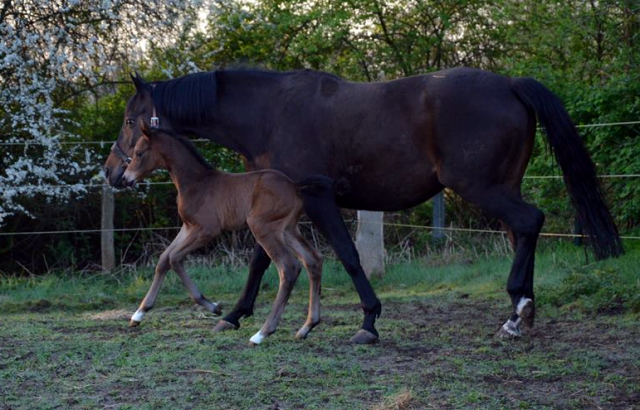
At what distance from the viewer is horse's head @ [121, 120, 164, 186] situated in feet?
22.9

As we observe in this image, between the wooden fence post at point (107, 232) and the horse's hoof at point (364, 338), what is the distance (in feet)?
19.4

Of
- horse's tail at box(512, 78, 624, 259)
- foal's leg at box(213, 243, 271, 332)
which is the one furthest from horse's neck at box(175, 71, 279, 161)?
horse's tail at box(512, 78, 624, 259)

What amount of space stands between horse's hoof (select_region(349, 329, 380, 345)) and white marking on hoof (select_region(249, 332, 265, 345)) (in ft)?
1.99

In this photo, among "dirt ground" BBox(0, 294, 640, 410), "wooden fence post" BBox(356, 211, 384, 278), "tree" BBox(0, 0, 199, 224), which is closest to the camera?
"dirt ground" BBox(0, 294, 640, 410)

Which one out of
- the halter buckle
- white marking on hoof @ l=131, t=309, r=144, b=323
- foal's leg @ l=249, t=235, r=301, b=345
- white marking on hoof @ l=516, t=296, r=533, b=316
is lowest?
white marking on hoof @ l=131, t=309, r=144, b=323

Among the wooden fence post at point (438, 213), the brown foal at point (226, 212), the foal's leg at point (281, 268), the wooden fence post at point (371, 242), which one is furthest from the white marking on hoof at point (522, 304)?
the wooden fence post at point (438, 213)

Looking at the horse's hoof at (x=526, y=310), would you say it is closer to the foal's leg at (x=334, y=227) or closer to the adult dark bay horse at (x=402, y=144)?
the adult dark bay horse at (x=402, y=144)

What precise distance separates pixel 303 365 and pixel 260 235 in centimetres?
153

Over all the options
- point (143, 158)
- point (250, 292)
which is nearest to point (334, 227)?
point (250, 292)

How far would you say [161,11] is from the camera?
40.6 ft

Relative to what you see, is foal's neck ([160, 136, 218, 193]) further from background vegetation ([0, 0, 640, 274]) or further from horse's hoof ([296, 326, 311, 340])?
background vegetation ([0, 0, 640, 274])

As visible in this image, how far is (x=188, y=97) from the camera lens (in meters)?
6.96

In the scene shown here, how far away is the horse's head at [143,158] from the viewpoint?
698 centimetres

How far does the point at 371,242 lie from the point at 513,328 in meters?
4.27
